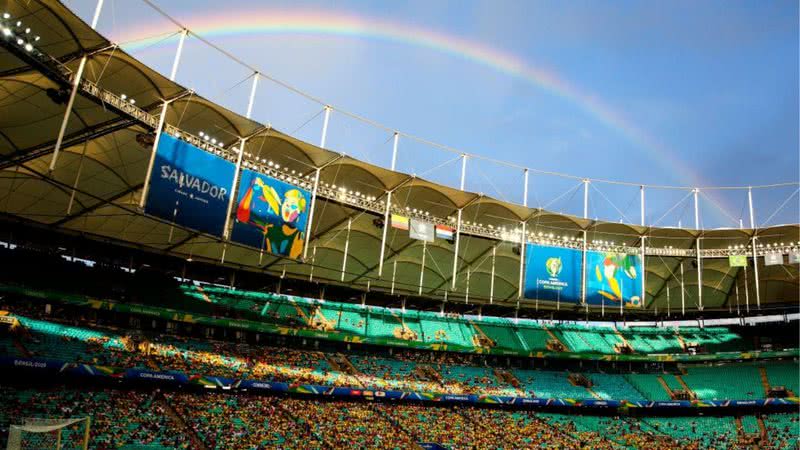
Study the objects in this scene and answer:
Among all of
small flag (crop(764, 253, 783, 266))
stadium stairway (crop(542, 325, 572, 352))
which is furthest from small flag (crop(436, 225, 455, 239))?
small flag (crop(764, 253, 783, 266))

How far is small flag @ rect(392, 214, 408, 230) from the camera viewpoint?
44.7 meters

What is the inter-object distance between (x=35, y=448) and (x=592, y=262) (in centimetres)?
4191

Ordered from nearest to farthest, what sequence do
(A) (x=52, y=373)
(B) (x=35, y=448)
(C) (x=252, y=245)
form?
(B) (x=35, y=448)
(A) (x=52, y=373)
(C) (x=252, y=245)

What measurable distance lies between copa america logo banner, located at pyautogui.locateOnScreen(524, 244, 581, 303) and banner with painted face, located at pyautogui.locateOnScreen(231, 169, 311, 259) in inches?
792

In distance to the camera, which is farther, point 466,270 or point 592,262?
point 466,270

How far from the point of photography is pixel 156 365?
38.8 metres

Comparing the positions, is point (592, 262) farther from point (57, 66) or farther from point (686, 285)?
point (57, 66)

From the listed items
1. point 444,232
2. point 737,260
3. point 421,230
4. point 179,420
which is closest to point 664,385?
point 737,260

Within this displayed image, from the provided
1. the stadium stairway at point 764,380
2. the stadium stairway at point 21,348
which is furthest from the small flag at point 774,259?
the stadium stairway at point 21,348

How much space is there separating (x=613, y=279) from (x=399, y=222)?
1992cm

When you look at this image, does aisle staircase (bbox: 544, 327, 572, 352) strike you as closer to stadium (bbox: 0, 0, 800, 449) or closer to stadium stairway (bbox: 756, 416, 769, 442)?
stadium (bbox: 0, 0, 800, 449)

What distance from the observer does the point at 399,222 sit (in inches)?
1770

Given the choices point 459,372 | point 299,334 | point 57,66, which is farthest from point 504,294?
point 57,66

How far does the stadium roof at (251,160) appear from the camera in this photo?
29.8 meters
